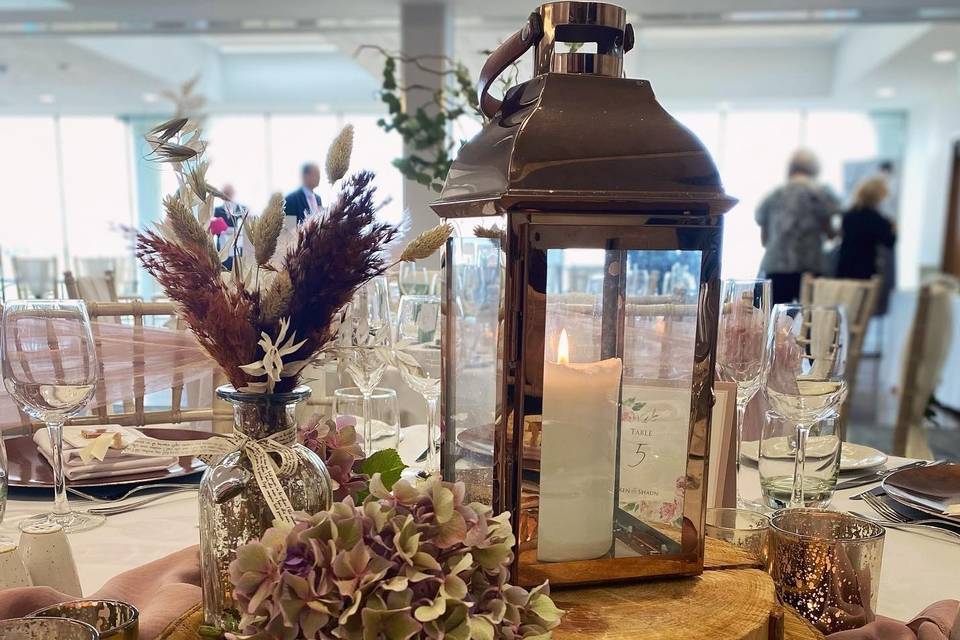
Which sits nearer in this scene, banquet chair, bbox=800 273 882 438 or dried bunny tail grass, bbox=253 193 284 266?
dried bunny tail grass, bbox=253 193 284 266

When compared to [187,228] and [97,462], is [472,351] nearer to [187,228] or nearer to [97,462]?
[187,228]

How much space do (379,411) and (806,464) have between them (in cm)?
61

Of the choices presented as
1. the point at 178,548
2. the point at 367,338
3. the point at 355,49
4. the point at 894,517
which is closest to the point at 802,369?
the point at 894,517

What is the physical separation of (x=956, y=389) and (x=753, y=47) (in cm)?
479

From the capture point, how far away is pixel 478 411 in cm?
63

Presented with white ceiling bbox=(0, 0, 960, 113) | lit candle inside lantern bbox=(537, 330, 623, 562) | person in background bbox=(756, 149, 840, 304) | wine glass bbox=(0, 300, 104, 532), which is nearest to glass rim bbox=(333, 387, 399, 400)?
wine glass bbox=(0, 300, 104, 532)

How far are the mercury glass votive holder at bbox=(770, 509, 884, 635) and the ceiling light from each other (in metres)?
6.93

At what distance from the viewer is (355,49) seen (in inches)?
250

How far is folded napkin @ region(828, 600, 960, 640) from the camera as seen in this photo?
0.62 meters

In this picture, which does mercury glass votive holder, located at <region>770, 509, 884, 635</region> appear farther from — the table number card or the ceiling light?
the ceiling light

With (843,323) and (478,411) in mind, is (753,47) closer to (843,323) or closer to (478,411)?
(843,323)

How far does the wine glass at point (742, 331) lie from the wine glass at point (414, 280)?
25.7 inches

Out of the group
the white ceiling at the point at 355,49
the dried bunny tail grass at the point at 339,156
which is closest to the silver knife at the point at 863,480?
the dried bunny tail grass at the point at 339,156

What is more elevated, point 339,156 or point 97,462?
point 339,156
